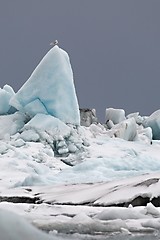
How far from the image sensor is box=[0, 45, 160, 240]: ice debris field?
355 cm

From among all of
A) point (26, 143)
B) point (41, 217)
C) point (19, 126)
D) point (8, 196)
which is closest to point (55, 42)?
point (19, 126)

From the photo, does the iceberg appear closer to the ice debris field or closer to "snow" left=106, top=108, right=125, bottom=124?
the ice debris field

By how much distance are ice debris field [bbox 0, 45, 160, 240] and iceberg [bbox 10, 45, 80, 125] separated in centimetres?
3

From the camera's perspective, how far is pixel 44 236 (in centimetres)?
240

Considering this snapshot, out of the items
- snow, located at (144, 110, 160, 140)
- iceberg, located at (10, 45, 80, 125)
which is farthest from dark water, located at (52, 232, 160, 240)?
snow, located at (144, 110, 160, 140)

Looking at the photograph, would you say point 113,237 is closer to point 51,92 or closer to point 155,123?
point 51,92

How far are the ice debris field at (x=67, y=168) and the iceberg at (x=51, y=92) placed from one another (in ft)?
0.10

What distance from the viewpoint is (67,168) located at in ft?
34.1

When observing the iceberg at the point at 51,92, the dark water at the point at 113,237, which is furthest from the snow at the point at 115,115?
the dark water at the point at 113,237

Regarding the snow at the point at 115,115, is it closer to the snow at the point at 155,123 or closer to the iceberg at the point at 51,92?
the snow at the point at 155,123

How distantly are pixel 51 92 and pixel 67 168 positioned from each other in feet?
12.6

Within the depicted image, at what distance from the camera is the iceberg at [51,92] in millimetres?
13688

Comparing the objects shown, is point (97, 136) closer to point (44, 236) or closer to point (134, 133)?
point (134, 133)

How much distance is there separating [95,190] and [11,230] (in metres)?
2.76
